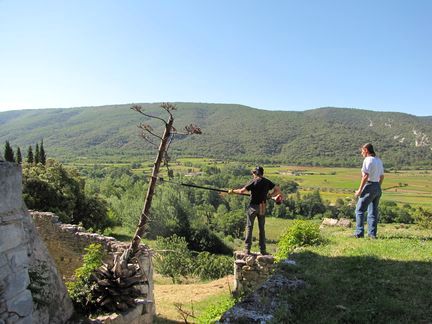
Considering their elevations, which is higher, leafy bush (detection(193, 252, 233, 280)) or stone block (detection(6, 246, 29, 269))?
stone block (detection(6, 246, 29, 269))

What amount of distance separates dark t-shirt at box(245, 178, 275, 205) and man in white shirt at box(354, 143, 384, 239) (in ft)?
7.75

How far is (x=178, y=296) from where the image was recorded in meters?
13.9

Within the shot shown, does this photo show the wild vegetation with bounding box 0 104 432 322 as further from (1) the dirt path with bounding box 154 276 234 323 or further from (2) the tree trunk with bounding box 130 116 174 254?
(1) the dirt path with bounding box 154 276 234 323

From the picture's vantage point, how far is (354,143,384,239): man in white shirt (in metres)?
8.88

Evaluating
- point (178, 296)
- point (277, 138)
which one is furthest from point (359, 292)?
point (277, 138)

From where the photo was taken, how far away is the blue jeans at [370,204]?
894 centimetres

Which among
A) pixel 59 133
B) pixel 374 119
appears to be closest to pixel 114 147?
pixel 59 133

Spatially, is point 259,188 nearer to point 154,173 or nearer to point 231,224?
point 154,173

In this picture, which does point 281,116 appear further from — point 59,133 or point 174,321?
point 174,321

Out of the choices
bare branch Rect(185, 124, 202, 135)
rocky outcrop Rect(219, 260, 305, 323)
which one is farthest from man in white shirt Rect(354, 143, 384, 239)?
bare branch Rect(185, 124, 202, 135)

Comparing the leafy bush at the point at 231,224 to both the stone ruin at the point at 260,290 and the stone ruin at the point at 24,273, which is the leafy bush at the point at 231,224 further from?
the stone ruin at the point at 24,273

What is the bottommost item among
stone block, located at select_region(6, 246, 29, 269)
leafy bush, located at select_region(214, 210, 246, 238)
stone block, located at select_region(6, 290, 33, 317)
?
leafy bush, located at select_region(214, 210, 246, 238)

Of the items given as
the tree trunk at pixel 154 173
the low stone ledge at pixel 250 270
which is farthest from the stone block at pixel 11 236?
the low stone ledge at pixel 250 270

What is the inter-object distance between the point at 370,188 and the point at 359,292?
3.88 m
